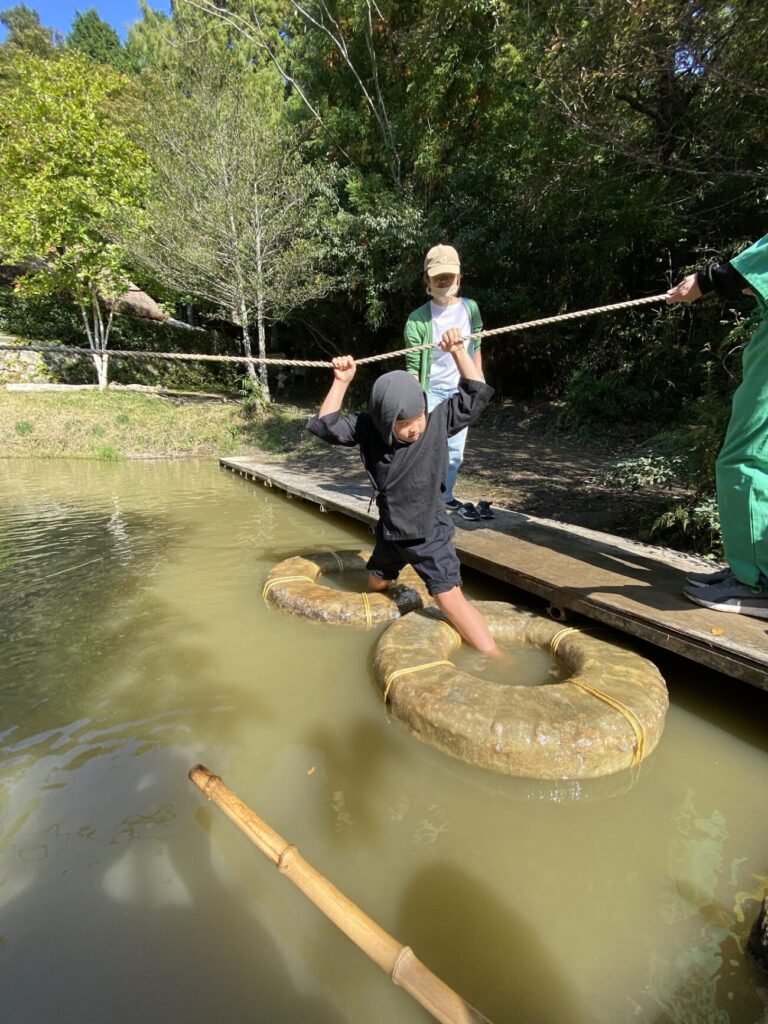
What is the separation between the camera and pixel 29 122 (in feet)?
43.7

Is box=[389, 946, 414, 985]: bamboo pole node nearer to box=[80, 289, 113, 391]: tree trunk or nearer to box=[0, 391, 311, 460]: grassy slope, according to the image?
box=[0, 391, 311, 460]: grassy slope

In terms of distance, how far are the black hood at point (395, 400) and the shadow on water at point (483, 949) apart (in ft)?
6.48

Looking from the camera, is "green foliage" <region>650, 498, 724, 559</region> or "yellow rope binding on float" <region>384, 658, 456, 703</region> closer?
"yellow rope binding on float" <region>384, 658, 456, 703</region>

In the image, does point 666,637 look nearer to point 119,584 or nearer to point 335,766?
point 335,766

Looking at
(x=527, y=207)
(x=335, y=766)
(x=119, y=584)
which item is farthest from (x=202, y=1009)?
(x=527, y=207)

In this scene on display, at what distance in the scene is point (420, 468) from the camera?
2943 mm

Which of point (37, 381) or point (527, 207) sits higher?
point (527, 207)

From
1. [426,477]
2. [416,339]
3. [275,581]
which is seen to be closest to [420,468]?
[426,477]

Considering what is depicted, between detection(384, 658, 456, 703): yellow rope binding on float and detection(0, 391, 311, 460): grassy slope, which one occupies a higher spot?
detection(0, 391, 311, 460): grassy slope

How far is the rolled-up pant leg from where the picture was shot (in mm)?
2402

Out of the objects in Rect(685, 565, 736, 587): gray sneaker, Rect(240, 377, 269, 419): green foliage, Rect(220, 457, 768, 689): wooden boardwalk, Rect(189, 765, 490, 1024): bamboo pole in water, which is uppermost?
Rect(240, 377, 269, 419): green foliage

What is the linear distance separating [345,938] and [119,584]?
3.45 m

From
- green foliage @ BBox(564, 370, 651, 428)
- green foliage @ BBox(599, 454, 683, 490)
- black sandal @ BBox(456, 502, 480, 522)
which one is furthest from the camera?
green foliage @ BBox(564, 370, 651, 428)

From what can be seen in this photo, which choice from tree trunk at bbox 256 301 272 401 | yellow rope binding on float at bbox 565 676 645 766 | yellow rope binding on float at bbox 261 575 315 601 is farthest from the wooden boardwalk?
tree trunk at bbox 256 301 272 401
